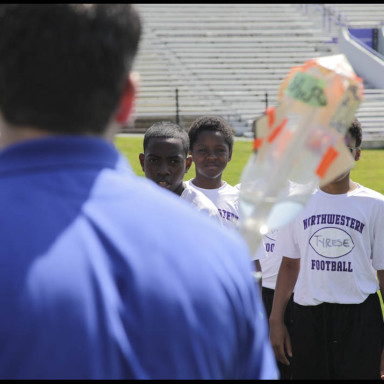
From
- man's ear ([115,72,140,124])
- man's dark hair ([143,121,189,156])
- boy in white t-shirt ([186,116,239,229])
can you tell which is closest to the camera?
man's ear ([115,72,140,124])

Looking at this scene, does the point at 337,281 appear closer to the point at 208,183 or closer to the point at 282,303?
the point at 282,303

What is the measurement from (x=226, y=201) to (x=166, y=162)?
720 millimetres

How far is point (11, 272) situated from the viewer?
119 centimetres

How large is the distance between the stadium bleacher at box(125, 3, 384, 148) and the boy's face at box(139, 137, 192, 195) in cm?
1694

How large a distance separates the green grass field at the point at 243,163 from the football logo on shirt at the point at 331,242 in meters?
8.63

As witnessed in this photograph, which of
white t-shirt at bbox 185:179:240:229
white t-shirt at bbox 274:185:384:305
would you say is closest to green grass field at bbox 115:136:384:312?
white t-shirt at bbox 185:179:240:229

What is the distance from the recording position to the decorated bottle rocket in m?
1.71

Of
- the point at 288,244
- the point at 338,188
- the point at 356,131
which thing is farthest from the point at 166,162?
the point at 356,131

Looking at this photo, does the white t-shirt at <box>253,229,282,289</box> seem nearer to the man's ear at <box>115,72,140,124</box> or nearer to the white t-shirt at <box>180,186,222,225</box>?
the white t-shirt at <box>180,186,222,225</box>

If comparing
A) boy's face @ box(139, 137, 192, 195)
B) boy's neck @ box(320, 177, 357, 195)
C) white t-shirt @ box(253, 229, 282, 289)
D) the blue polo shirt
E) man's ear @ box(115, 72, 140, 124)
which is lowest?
white t-shirt @ box(253, 229, 282, 289)

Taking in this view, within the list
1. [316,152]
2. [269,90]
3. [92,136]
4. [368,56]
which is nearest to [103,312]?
[92,136]

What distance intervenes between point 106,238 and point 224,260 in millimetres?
197

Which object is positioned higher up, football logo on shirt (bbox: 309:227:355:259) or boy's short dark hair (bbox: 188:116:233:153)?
boy's short dark hair (bbox: 188:116:233:153)

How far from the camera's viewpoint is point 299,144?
1706mm
